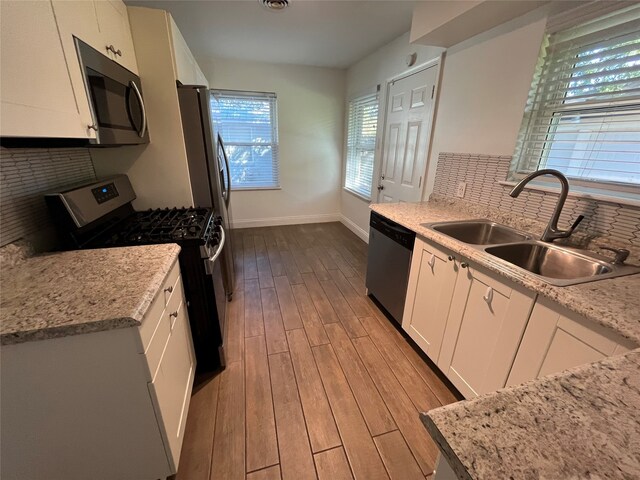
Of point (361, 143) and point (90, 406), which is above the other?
point (361, 143)

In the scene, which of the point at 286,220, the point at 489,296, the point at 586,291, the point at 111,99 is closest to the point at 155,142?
the point at 111,99

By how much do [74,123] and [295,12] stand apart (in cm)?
206

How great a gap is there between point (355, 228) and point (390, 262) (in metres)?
2.24

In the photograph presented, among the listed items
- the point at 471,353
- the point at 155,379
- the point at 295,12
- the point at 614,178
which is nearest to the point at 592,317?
the point at 471,353

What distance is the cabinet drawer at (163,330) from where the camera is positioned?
98 centimetres

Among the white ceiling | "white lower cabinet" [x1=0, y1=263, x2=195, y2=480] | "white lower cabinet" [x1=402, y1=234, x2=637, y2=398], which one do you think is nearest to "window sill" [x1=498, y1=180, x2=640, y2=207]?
"white lower cabinet" [x1=402, y1=234, x2=637, y2=398]

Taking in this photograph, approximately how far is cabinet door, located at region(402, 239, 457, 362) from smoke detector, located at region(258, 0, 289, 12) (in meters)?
2.15

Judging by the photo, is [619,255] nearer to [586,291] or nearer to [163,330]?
[586,291]

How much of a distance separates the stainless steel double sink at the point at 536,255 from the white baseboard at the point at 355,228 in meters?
2.12

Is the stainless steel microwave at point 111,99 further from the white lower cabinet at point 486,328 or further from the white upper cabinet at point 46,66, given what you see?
the white lower cabinet at point 486,328

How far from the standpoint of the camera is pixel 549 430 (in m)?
0.50

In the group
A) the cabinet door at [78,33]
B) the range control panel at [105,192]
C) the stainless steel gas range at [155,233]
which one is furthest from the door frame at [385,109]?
the range control panel at [105,192]

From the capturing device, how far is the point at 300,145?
439 centimetres

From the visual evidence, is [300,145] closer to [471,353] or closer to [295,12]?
[295,12]
